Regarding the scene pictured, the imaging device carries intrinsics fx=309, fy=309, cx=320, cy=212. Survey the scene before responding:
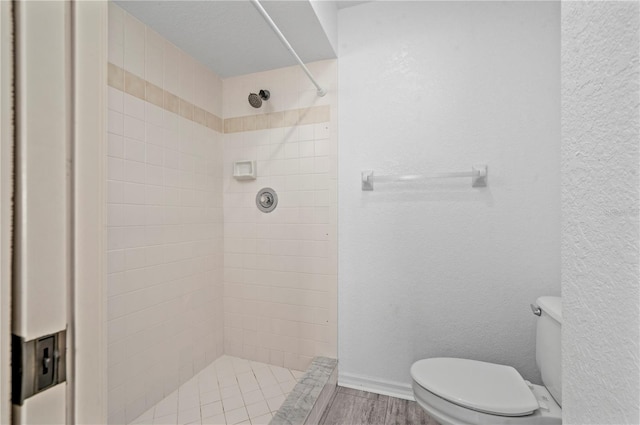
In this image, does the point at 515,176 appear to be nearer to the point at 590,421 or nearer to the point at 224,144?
the point at 590,421

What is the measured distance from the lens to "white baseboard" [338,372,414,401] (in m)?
1.60

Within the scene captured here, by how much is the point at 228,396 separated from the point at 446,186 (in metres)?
1.55

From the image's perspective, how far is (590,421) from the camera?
448 mm

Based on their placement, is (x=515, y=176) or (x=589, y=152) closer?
(x=589, y=152)

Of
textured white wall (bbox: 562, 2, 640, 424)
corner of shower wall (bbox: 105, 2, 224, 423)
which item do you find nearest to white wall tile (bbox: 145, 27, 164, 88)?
corner of shower wall (bbox: 105, 2, 224, 423)

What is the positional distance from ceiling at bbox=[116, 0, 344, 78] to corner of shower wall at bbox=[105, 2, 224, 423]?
3.4 inches

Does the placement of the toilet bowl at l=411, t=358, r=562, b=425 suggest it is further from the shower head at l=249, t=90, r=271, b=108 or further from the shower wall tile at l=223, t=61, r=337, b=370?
the shower head at l=249, t=90, r=271, b=108

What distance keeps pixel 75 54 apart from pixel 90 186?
15 centimetres

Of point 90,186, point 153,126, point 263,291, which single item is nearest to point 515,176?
point 263,291

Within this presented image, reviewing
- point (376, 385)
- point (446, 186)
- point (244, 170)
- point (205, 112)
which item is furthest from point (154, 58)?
point (376, 385)

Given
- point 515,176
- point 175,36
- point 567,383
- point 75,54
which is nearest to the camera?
point 75,54

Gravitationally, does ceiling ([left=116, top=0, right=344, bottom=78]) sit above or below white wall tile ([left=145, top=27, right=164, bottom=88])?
above

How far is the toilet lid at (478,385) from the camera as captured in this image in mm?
1051

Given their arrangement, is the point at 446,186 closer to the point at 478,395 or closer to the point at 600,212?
the point at 478,395
